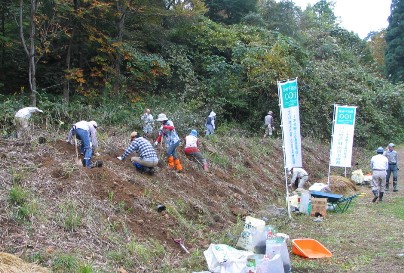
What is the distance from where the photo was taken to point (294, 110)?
12.0 metres

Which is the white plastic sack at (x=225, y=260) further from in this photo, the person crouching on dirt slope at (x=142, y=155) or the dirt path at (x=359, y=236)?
the person crouching on dirt slope at (x=142, y=155)

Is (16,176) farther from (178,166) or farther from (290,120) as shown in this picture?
(290,120)

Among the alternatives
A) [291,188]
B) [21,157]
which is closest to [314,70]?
[291,188]

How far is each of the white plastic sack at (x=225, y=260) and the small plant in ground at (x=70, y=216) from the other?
214 centimetres

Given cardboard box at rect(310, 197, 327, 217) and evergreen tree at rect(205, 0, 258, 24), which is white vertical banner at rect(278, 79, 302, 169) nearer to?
cardboard box at rect(310, 197, 327, 217)

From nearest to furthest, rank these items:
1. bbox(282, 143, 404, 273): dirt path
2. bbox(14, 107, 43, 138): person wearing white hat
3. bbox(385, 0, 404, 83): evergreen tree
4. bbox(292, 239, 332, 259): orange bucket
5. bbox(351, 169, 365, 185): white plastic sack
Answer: bbox(282, 143, 404, 273): dirt path
bbox(292, 239, 332, 259): orange bucket
bbox(14, 107, 43, 138): person wearing white hat
bbox(351, 169, 365, 185): white plastic sack
bbox(385, 0, 404, 83): evergreen tree

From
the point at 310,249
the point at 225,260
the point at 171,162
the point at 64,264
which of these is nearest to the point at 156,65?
the point at 171,162

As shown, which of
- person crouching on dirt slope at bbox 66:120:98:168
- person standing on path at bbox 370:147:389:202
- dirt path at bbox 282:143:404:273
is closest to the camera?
dirt path at bbox 282:143:404:273

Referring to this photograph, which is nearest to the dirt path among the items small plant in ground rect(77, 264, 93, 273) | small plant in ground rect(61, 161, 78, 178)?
small plant in ground rect(77, 264, 93, 273)

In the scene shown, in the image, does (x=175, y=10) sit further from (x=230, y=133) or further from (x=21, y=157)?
(x=21, y=157)

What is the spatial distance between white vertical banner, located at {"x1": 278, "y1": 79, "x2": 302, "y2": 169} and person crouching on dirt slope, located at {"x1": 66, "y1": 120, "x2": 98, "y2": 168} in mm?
4643

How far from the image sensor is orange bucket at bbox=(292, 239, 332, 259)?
823 centimetres

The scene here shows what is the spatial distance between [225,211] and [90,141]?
3481 millimetres

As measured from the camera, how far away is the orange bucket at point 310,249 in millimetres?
8227
